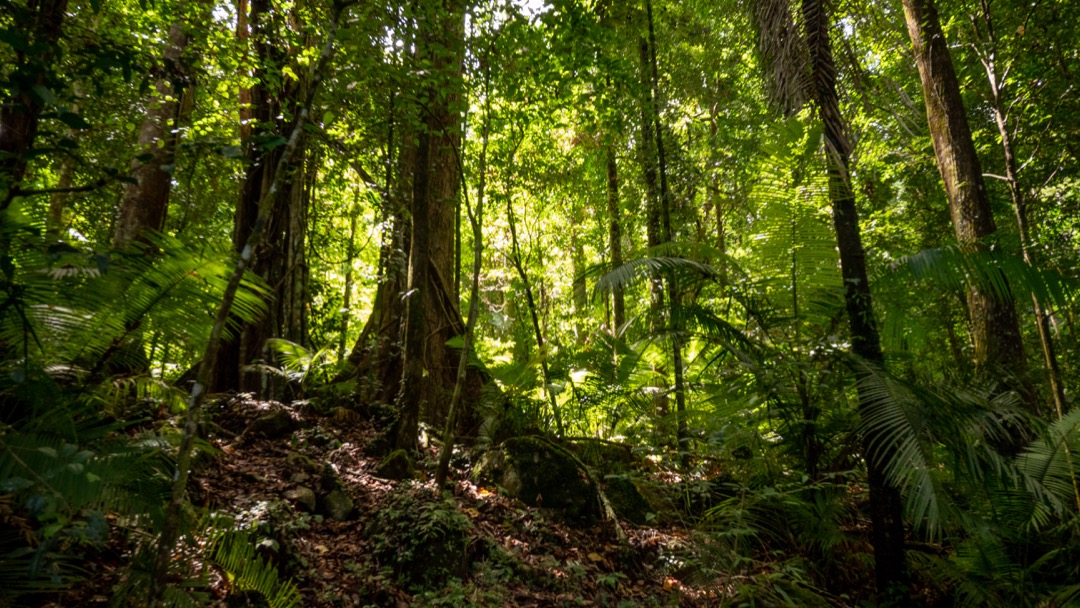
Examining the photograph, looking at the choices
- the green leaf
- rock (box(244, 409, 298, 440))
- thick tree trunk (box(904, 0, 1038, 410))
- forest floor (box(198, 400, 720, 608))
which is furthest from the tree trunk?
thick tree trunk (box(904, 0, 1038, 410))

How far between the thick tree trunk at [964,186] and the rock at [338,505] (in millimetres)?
6066

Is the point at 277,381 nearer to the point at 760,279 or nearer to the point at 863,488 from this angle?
the point at 760,279

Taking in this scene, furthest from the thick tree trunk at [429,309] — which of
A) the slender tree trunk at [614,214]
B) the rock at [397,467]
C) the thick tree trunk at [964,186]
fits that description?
the thick tree trunk at [964,186]

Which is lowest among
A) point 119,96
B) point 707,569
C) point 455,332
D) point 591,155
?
point 707,569

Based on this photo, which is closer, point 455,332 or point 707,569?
point 707,569

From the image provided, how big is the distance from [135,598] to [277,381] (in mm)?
3651

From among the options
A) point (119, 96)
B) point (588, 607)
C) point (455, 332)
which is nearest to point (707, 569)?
point (588, 607)

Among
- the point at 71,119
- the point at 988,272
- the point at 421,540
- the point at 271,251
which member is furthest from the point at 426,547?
the point at 988,272

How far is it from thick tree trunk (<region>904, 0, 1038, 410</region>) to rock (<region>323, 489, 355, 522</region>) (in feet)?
19.9

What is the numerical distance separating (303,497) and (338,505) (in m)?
0.28

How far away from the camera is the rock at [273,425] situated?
543 centimetres

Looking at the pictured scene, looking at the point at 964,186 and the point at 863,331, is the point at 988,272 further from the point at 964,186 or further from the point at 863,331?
the point at 964,186

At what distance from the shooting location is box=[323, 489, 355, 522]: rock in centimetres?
450

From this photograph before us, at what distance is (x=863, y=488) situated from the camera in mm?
6176
